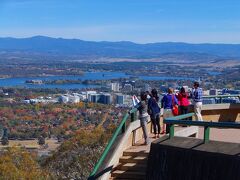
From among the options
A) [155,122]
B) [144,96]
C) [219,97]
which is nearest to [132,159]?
[144,96]

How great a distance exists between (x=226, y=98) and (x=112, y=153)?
839 cm

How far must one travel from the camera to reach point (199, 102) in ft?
46.7

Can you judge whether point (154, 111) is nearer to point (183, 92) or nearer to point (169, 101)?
point (169, 101)

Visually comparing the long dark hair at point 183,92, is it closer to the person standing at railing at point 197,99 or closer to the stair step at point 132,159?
the person standing at railing at point 197,99

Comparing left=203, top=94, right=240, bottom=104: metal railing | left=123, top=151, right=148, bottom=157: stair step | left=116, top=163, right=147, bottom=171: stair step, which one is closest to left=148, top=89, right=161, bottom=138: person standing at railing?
left=123, top=151, right=148, bottom=157: stair step

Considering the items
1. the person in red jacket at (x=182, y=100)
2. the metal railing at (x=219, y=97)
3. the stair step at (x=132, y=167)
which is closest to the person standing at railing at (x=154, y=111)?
the person in red jacket at (x=182, y=100)

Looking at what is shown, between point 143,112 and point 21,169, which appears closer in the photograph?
point 143,112

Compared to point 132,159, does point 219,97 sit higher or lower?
higher

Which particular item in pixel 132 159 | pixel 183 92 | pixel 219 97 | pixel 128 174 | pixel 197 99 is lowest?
pixel 128 174

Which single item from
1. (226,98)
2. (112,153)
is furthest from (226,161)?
(226,98)

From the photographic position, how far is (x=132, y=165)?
11023mm

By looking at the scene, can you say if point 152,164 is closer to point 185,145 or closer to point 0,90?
point 185,145

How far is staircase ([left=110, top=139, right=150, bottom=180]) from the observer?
10617mm

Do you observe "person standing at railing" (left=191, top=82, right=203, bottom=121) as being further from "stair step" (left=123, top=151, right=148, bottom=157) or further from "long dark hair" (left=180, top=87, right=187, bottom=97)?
"stair step" (left=123, top=151, right=148, bottom=157)
